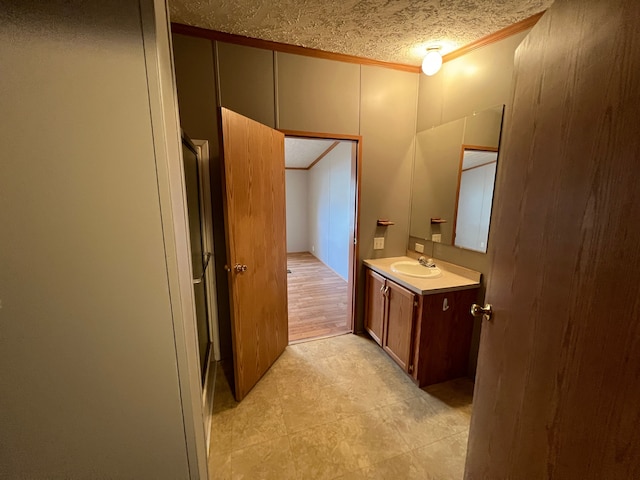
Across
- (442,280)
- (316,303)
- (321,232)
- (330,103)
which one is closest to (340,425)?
(442,280)

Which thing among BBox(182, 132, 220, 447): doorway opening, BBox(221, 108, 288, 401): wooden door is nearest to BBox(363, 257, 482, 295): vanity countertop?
BBox(221, 108, 288, 401): wooden door

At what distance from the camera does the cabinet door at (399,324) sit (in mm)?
1918

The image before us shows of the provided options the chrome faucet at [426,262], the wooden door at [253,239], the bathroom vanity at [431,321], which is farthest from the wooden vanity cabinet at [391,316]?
the wooden door at [253,239]

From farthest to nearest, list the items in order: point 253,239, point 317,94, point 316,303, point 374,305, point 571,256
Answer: point 316,303 < point 374,305 < point 317,94 < point 253,239 < point 571,256

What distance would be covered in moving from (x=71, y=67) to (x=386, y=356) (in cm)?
257

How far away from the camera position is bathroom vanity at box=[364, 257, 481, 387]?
1.83 meters

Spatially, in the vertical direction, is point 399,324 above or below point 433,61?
below

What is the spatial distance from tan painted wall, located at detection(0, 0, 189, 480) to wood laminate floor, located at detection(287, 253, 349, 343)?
188 cm

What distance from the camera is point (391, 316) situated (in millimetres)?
Answer: 2148

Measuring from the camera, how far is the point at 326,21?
5.50 feet

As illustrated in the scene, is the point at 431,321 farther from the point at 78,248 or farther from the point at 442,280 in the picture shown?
the point at 78,248

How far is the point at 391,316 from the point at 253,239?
4.28 ft

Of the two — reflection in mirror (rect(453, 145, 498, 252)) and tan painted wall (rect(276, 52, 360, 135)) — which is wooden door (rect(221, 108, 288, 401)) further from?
reflection in mirror (rect(453, 145, 498, 252))

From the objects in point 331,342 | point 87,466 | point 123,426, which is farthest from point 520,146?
point 331,342
